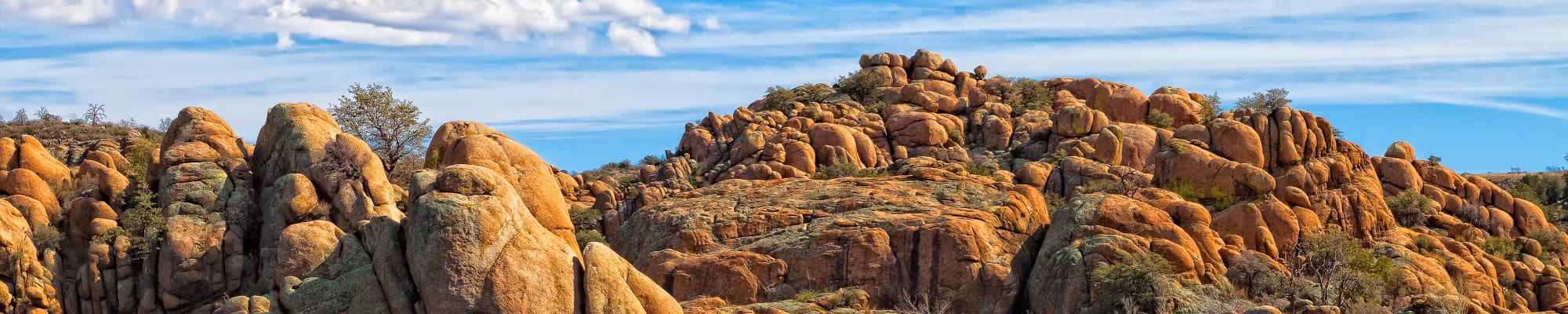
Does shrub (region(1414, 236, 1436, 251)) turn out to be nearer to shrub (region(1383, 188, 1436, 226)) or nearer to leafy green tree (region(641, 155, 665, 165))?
shrub (region(1383, 188, 1436, 226))

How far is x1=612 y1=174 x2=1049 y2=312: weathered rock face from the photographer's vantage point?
162ft

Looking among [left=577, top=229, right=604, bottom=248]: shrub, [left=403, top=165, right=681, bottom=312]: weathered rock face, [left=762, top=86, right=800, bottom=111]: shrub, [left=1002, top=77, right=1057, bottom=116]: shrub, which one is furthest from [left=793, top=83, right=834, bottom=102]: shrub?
[left=403, top=165, right=681, bottom=312]: weathered rock face

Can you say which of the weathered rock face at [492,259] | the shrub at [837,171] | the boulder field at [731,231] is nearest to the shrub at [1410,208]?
the boulder field at [731,231]

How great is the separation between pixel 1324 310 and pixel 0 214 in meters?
45.6

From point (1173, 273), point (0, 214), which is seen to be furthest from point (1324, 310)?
point (0, 214)

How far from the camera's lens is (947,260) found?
1960 inches

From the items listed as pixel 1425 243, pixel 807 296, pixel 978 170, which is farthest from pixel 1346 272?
pixel 978 170

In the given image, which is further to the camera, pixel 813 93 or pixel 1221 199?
pixel 813 93

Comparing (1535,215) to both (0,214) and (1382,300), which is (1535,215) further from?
(0,214)

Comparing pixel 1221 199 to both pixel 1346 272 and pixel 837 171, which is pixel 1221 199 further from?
pixel 837 171

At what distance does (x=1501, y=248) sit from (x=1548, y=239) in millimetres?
5089

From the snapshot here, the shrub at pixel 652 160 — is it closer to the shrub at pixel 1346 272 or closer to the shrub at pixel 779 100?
the shrub at pixel 779 100

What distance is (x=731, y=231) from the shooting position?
5497 cm

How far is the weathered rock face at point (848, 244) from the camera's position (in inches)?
1940
